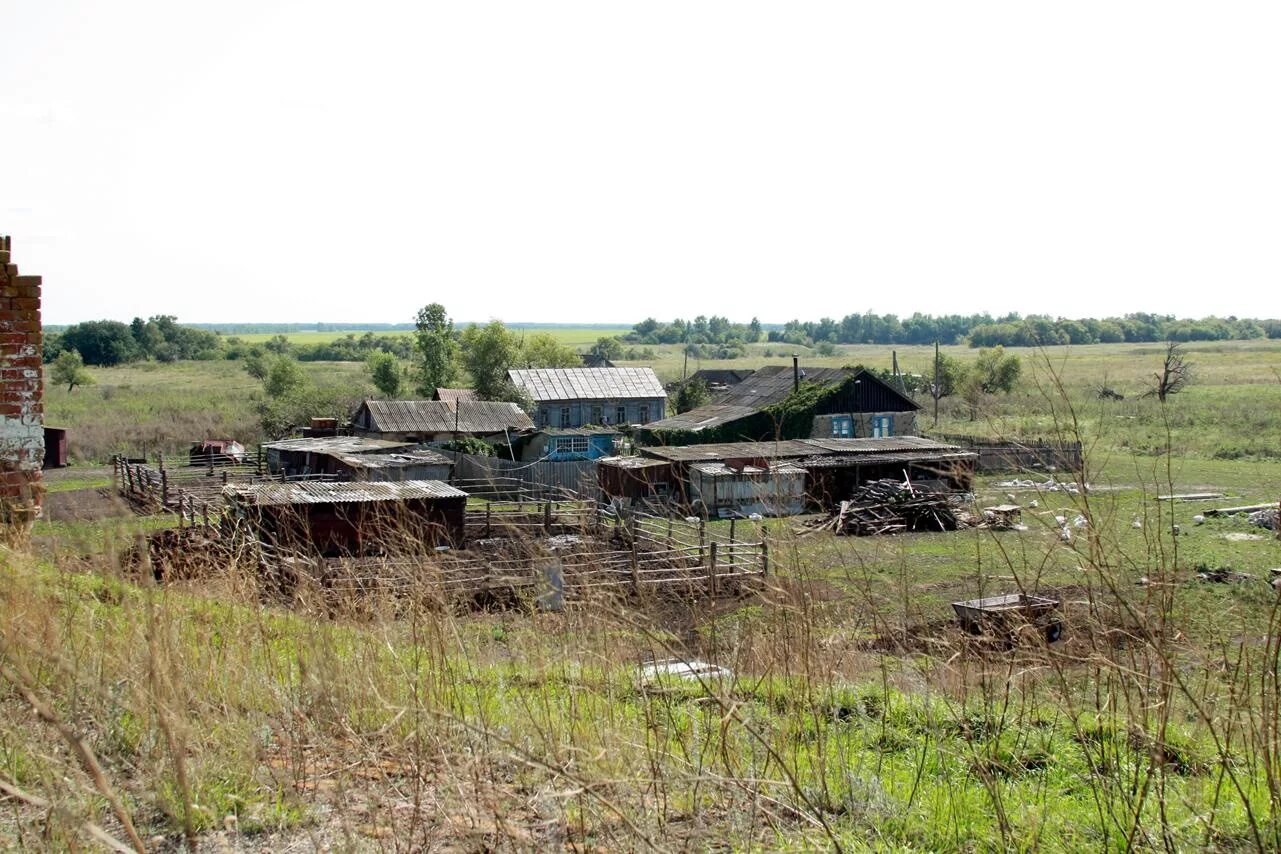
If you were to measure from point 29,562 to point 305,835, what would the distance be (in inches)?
114

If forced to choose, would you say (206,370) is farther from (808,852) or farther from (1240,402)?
(808,852)

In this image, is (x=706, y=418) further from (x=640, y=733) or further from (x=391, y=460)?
(x=640, y=733)

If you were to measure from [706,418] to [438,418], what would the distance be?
1037 cm

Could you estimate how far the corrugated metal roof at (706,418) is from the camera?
38125mm

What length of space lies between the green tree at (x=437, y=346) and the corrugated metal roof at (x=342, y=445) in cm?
2456

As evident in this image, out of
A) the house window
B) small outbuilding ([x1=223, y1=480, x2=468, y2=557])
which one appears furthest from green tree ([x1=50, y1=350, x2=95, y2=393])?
small outbuilding ([x1=223, y1=480, x2=468, y2=557])

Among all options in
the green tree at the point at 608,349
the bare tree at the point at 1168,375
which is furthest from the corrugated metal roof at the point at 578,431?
the green tree at the point at 608,349

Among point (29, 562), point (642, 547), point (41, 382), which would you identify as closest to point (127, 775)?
point (29, 562)

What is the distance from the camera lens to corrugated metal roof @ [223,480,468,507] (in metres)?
17.8

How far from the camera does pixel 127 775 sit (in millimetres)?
3709

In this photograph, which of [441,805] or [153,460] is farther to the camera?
[153,460]

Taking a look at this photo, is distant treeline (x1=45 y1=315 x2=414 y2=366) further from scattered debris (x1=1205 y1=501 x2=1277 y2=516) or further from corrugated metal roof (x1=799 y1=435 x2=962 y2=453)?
scattered debris (x1=1205 y1=501 x2=1277 y2=516)

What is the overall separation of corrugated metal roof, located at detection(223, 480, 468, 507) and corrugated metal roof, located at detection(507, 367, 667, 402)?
20.5 m

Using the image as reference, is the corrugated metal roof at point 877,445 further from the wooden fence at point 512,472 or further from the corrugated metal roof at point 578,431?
the corrugated metal roof at point 578,431
